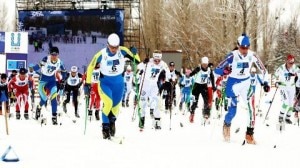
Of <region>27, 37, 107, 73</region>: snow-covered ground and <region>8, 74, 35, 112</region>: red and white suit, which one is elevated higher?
<region>27, 37, 107, 73</region>: snow-covered ground

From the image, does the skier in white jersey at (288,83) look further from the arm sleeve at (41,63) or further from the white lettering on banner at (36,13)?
the white lettering on banner at (36,13)

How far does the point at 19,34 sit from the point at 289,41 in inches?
1722

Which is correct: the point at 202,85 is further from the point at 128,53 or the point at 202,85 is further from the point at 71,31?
the point at 71,31

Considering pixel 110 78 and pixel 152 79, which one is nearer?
pixel 110 78

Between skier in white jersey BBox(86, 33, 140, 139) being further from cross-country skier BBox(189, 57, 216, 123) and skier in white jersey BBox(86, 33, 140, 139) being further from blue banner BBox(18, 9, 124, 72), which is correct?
blue banner BBox(18, 9, 124, 72)

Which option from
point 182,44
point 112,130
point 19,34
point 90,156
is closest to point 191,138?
point 112,130

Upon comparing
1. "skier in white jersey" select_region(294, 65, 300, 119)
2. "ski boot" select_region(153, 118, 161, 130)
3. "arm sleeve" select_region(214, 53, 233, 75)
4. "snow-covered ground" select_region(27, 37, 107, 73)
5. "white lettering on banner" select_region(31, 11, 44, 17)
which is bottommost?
"ski boot" select_region(153, 118, 161, 130)

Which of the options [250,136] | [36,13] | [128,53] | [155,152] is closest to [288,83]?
[250,136]

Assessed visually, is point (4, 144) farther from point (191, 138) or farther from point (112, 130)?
point (191, 138)

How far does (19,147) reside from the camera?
823 cm

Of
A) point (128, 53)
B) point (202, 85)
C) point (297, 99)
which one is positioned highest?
point (128, 53)

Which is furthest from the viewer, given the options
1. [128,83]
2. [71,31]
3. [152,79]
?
[71,31]

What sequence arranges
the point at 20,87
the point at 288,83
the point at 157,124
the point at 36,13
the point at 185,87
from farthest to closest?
the point at 36,13
the point at 185,87
the point at 20,87
the point at 288,83
the point at 157,124

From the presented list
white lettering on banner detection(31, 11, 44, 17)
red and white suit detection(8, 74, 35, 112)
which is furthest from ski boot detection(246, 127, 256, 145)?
white lettering on banner detection(31, 11, 44, 17)
